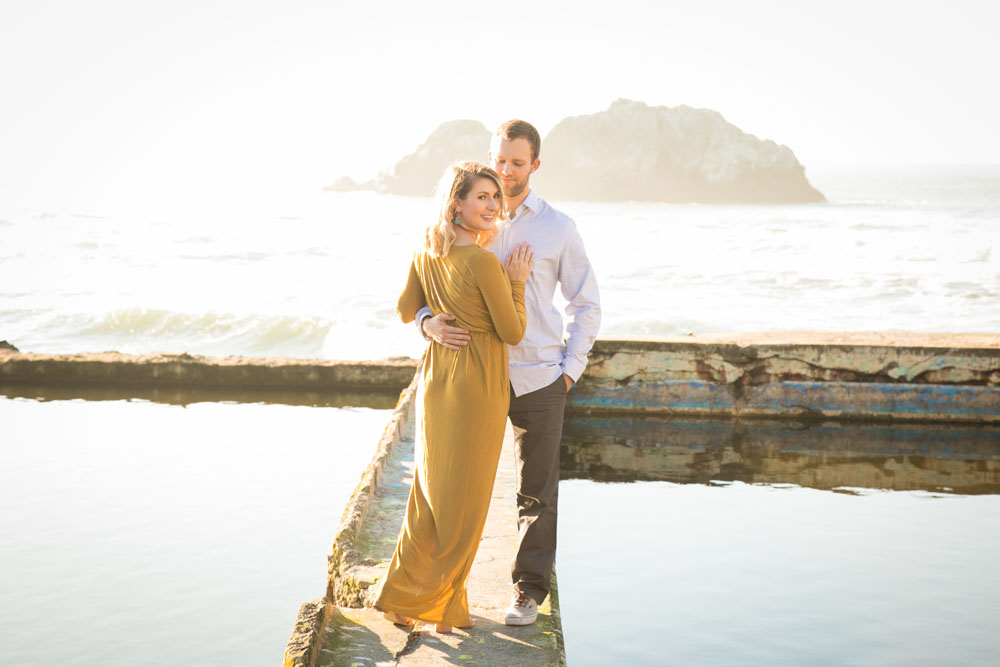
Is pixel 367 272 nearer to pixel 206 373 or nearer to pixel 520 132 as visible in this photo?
pixel 206 373

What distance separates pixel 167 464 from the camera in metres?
5.68

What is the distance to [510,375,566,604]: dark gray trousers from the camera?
3158 mm

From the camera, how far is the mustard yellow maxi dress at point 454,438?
3.01 meters

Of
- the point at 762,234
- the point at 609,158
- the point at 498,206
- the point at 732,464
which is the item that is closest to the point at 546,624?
the point at 498,206

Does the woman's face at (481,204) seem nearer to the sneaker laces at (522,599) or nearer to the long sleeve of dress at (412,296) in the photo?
the long sleeve of dress at (412,296)

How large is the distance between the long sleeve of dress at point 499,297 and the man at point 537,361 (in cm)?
17

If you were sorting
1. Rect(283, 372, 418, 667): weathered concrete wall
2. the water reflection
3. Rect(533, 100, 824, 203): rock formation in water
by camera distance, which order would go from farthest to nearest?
Rect(533, 100, 824, 203): rock formation in water
the water reflection
Rect(283, 372, 418, 667): weathered concrete wall

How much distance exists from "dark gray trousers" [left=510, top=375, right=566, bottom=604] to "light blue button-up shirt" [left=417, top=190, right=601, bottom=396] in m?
0.05

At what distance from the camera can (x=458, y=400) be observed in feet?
9.92

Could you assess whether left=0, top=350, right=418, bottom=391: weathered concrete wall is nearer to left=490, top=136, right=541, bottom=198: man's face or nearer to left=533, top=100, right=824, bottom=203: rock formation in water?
left=490, top=136, right=541, bottom=198: man's face

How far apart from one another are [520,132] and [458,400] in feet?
2.68

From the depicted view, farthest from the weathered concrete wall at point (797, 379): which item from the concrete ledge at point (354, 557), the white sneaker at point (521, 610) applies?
the white sneaker at point (521, 610)

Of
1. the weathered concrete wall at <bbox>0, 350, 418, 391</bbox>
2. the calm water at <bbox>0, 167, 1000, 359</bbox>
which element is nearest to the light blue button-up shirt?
the weathered concrete wall at <bbox>0, 350, 418, 391</bbox>

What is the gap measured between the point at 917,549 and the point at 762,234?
97.4 ft
